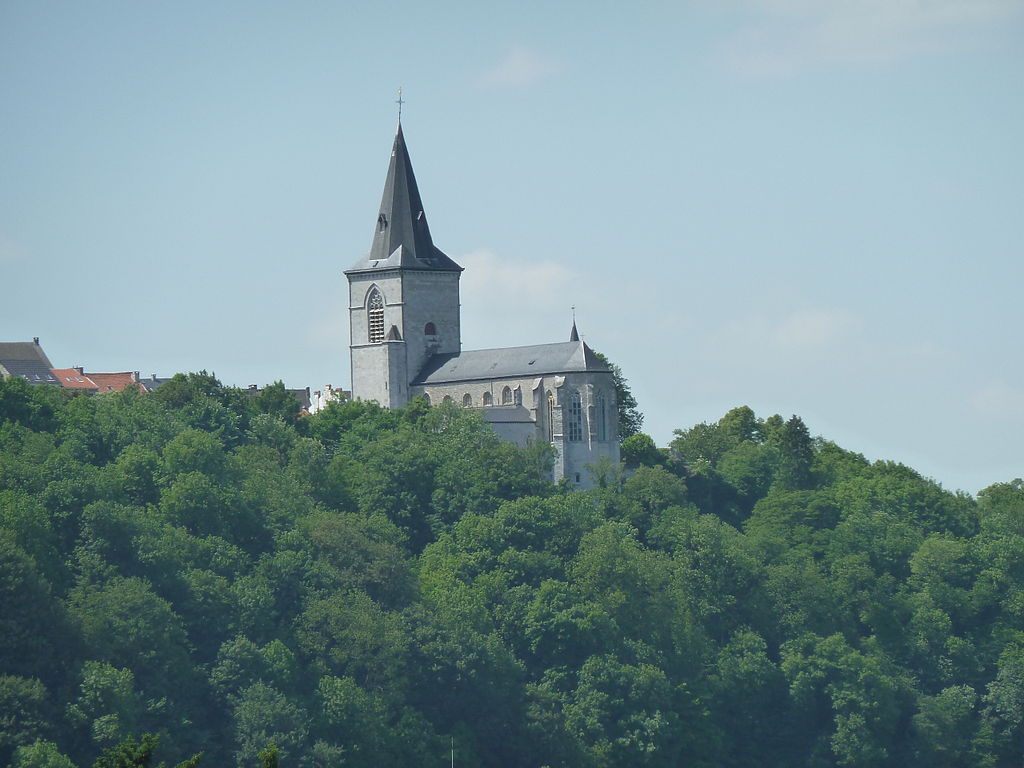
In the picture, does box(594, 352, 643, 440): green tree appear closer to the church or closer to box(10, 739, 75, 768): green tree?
the church

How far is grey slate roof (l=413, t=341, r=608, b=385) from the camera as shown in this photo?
95750mm

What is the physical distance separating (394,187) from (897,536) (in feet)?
94.2

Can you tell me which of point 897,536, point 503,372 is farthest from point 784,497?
point 503,372

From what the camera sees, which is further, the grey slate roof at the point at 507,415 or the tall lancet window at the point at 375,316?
the tall lancet window at the point at 375,316

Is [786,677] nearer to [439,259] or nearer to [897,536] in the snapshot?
[897,536]

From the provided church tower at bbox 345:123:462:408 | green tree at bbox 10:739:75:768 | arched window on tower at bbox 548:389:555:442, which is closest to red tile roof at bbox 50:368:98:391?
church tower at bbox 345:123:462:408

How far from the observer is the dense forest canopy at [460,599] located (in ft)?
214

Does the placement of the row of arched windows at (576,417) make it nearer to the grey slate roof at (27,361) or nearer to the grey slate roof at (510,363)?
the grey slate roof at (510,363)

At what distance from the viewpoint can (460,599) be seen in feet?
251

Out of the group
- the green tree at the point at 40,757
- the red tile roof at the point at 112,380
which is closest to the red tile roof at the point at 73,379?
the red tile roof at the point at 112,380

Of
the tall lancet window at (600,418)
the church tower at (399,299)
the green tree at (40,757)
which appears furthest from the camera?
the church tower at (399,299)

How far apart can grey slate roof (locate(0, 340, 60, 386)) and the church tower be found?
2360 cm

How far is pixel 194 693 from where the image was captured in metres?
65.9

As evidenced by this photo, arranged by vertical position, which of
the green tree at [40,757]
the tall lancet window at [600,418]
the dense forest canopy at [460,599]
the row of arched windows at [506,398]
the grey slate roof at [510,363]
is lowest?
the green tree at [40,757]
